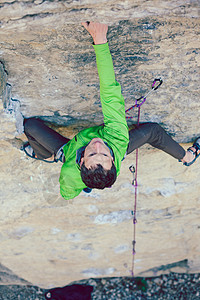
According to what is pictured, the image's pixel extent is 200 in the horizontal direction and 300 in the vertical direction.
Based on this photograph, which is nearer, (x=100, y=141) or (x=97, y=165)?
(x=97, y=165)

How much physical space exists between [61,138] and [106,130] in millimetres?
637

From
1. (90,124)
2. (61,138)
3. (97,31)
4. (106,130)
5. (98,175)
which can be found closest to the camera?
(97,31)

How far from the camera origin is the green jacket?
2.08m

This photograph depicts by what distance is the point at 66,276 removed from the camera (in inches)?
196

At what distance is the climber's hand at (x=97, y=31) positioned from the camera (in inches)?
78.2

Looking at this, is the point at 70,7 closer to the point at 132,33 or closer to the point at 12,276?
the point at 132,33

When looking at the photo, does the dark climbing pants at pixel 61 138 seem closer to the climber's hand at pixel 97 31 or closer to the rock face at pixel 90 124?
the rock face at pixel 90 124

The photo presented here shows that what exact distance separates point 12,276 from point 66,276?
0.89 meters

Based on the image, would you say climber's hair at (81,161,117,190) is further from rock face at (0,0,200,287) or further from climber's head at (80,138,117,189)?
rock face at (0,0,200,287)

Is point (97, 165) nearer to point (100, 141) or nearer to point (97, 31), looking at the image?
point (100, 141)

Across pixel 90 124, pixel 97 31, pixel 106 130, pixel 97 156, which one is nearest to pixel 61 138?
pixel 90 124

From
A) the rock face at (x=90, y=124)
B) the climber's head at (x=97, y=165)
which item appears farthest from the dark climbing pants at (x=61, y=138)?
the climber's head at (x=97, y=165)

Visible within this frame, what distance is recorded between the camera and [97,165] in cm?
209

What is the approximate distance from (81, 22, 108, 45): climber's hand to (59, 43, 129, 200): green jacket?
39 millimetres
